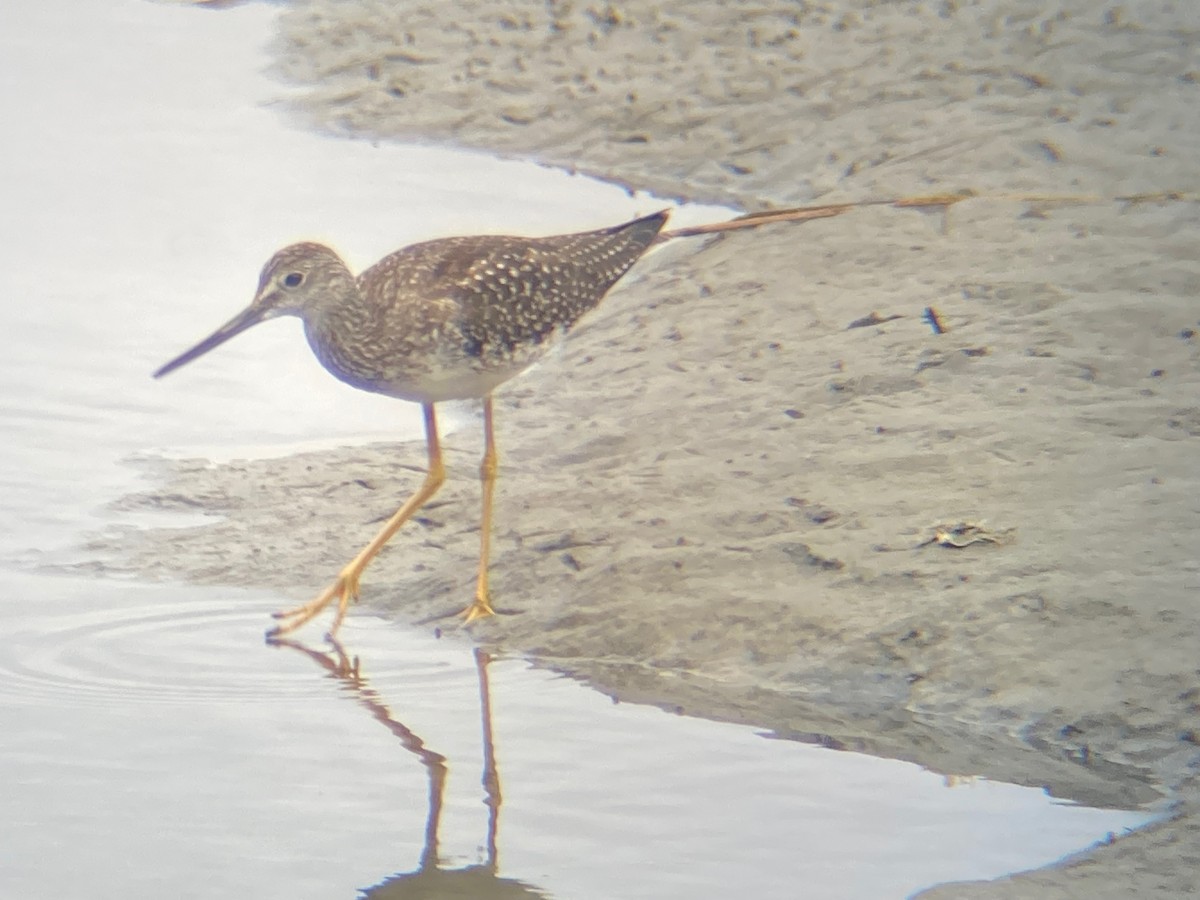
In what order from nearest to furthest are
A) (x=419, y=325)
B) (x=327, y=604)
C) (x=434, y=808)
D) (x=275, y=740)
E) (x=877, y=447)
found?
1. (x=434, y=808)
2. (x=275, y=740)
3. (x=327, y=604)
4. (x=419, y=325)
5. (x=877, y=447)

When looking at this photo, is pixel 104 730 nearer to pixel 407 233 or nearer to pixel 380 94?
pixel 407 233

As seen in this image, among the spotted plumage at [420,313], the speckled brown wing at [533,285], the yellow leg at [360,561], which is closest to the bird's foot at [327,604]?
the yellow leg at [360,561]

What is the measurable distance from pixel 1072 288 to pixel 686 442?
185cm

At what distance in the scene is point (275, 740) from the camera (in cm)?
481

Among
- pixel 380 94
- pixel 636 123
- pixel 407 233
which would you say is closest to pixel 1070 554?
pixel 407 233

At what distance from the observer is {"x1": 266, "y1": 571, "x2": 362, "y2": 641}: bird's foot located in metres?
5.69

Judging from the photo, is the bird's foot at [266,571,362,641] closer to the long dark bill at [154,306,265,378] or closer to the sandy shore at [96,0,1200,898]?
the sandy shore at [96,0,1200,898]

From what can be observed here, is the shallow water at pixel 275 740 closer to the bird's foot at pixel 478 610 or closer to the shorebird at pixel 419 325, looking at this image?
the bird's foot at pixel 478 610

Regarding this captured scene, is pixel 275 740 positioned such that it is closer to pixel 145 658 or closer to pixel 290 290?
pixel 145 658

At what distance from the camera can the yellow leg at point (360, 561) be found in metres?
5.70

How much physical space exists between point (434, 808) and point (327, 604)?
1431 millimetres

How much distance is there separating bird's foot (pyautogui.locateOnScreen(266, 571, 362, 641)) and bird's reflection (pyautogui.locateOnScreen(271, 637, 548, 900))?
0.07m

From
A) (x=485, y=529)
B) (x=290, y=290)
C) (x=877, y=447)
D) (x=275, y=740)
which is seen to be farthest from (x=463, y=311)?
(x=275, y=740)

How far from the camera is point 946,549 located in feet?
18.0
